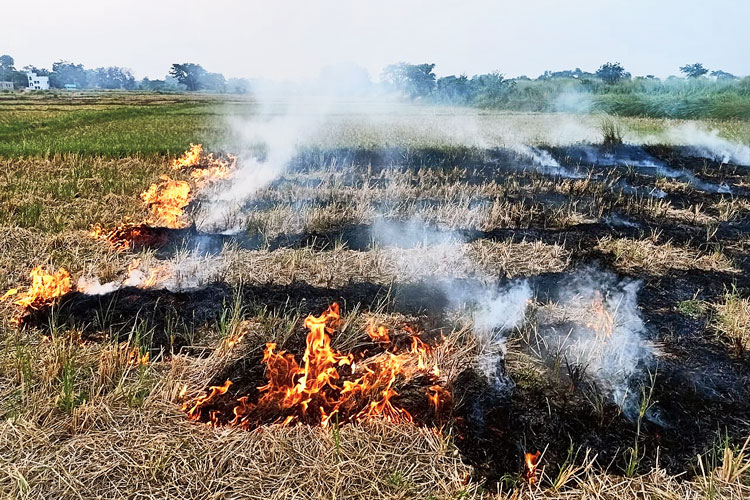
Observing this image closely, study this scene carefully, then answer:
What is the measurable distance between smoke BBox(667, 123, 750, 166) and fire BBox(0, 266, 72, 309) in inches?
786

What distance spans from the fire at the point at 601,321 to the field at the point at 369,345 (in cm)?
5

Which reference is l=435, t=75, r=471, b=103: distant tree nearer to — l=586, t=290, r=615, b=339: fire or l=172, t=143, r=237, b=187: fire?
l=172, t=143, r=237, b=187: fire

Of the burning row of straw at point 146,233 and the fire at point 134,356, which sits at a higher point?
the burning row of straw at point 146,233

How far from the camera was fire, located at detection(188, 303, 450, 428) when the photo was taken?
3.60 metres

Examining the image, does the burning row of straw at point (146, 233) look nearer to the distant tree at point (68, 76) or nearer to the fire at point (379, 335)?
the fire at point (379, 335)

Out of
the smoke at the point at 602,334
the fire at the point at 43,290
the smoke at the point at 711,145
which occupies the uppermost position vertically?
the smoke at the point at 711,145

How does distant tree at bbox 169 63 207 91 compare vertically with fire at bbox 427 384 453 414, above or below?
above

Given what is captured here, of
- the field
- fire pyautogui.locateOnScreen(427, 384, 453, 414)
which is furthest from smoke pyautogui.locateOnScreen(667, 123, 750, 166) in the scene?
fire pyautogui.locateOnScreen(427, 384, 453, 414)

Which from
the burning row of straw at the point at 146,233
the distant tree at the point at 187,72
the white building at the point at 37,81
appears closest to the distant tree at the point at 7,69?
the white building at the point at 37,81

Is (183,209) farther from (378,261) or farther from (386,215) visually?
(378,261)

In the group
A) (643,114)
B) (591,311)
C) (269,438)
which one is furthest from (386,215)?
(643,114)

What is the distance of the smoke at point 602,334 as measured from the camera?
415 cm

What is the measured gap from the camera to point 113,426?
3367 millimetres

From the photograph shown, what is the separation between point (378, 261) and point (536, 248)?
8.64 feet
